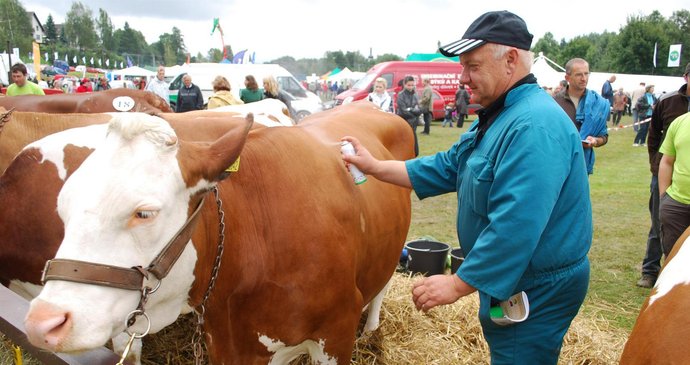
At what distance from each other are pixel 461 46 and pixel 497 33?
13cm

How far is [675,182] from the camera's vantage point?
163 inches

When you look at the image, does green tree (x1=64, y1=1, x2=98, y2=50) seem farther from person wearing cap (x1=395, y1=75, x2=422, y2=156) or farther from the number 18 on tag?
the number 18 on tag

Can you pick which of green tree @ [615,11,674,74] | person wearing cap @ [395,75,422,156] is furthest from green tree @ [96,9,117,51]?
person wearing cap @ [395,75,422,156]

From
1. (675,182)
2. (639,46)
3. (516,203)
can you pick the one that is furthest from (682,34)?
(516,203)

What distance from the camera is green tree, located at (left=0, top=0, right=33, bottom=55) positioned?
70456mm

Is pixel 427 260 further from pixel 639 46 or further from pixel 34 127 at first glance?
pixel 639 46

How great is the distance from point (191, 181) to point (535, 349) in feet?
4.70

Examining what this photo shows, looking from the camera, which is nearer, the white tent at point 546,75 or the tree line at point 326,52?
the white tent at point 546,75

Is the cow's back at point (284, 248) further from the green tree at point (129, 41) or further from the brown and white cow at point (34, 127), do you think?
the green tree at point (129, 41)

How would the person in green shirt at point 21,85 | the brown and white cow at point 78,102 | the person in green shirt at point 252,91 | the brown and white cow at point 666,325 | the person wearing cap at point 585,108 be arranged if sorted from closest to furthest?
the brown and white cow at point 666,325 < the person wearing cap at point 585,108 < the brown and white cow at point 78,102 < the person in green shirt at point 21,85 < the person in green shirt at point 252,91

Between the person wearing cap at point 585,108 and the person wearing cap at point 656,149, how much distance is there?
1.43ft

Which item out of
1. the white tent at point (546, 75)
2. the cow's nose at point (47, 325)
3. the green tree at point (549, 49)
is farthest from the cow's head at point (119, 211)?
the green tree at point (549, 49)

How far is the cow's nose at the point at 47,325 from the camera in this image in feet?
4.82

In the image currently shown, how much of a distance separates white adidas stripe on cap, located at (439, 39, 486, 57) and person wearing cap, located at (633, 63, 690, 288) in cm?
385
